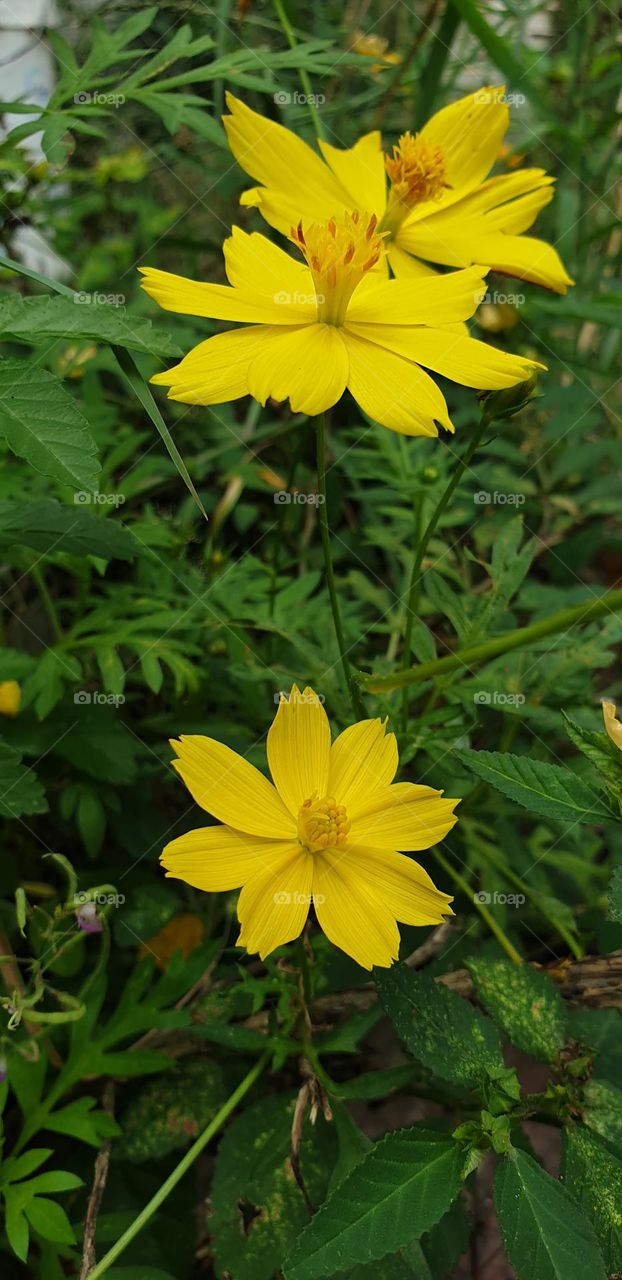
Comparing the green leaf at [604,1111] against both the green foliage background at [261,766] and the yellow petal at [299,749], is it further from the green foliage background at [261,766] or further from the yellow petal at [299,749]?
the yellow petal at [299,749]

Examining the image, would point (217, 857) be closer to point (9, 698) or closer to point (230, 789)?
point (230, 789)

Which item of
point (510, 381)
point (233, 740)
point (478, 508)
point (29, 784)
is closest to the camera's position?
point (510, 381)

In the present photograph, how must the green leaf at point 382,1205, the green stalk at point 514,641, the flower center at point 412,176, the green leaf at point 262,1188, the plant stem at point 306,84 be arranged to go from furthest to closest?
the plant stem at point 306,84
the flower center at point 412,176
the green leaf at point 262,1188
the green stalk at point 514,641
the green leaf at point 382,1205

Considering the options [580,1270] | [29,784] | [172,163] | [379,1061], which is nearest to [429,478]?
[29,784]

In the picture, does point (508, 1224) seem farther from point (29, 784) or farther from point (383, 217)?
point (383, 217)

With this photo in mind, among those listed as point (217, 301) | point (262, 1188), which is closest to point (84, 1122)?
point (262, 1188)

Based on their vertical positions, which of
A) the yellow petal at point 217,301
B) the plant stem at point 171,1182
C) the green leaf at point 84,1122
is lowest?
the green leaf at point 84,1122

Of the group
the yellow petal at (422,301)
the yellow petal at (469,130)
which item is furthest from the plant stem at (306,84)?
the yellow petal at (422,301)
